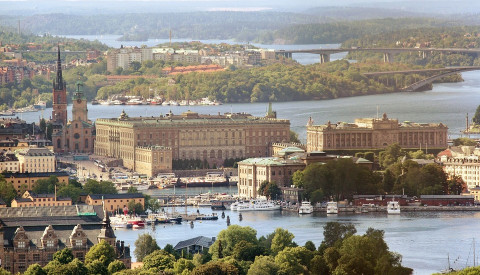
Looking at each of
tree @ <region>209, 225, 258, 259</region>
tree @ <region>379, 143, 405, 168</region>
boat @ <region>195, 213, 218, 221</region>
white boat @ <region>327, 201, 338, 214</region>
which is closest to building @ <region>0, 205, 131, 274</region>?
tree @ <region>209, 225, 258, 259</region>

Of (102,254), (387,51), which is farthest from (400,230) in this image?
(387,51)

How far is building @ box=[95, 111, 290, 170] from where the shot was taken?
65.2m

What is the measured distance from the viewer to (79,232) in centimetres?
3369

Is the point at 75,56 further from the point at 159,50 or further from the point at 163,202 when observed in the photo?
the point at 163,202

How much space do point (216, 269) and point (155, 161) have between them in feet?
99.8

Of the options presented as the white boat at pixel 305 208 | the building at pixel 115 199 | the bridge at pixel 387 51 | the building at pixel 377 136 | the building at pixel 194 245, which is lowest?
the building at pixel 194 245

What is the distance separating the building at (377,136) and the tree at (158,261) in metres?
30.5

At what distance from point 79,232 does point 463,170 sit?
75.3ft

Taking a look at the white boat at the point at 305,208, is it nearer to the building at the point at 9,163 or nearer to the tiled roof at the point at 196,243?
the building at the point at 9,163

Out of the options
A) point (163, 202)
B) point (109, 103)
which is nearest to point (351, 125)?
point (163, 202)

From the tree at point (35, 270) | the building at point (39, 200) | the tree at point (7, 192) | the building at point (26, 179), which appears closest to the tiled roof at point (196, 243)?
the tree at point (35, 270)

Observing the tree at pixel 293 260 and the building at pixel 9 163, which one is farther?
the building at pixel 9 163

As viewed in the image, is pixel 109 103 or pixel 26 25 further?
pixel 26 25

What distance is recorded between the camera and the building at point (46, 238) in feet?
109
